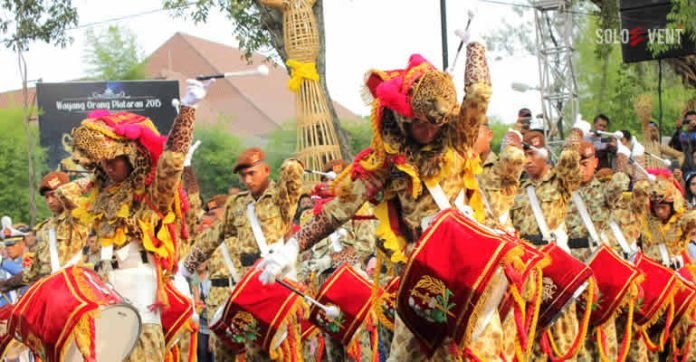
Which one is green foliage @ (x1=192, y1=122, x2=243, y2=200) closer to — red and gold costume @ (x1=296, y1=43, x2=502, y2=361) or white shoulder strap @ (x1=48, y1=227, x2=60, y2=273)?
white shoulder strap @ (x1=48, y1=227, x2=60, y2=273)

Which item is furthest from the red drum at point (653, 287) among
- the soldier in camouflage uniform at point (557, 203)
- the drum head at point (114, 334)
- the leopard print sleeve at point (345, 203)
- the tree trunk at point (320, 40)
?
the tree trunk at point (320, 40)

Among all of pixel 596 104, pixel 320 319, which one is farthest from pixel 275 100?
pixel 320 319

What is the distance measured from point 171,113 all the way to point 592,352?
19471mm

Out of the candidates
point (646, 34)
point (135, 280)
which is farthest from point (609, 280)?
point (646, 34)

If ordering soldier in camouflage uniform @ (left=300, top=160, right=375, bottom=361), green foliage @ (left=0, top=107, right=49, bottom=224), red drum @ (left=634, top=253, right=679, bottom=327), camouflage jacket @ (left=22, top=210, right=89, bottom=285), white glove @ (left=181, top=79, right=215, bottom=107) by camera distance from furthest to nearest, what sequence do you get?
green foliage @ (left=0, top=107, right=49, bottom=224) → soldier in camouflage uniform @ (left=300, top=160, right=375, bottom=361) → red drum @ (left=634, top=253, right=679, bottom=327) → camouflage jacket @ (left=22, top=210, right=89, bottom=285) → white glove @ (left=181, top=79, right=215, bottom=107)

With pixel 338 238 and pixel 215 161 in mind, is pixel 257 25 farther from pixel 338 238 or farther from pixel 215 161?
pixel 215 161

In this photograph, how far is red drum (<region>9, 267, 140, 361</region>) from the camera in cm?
839

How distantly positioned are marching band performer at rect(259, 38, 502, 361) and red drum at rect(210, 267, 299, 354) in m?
3.22

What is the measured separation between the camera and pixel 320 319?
12.5 meters

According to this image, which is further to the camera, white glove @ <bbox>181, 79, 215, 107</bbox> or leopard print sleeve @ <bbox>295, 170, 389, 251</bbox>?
white glove @ <bbox>181, 79, 215, 107</bbox>

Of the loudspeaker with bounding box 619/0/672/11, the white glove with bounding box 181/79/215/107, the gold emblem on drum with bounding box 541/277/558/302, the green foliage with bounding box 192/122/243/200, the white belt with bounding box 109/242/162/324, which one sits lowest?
the green foliage with bounding box 192/122/243/200

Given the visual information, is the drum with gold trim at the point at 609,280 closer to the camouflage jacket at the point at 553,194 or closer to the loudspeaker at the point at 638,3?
the camouflage jacket at the point at 553,194

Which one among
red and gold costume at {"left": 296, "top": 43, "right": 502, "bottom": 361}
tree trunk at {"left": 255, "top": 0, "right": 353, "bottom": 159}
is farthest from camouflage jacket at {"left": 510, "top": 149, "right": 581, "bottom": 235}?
tree trunk at {"left": 255, "top": 0, "right": 353, "bottom": 159}

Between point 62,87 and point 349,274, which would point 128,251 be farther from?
point 62,87
